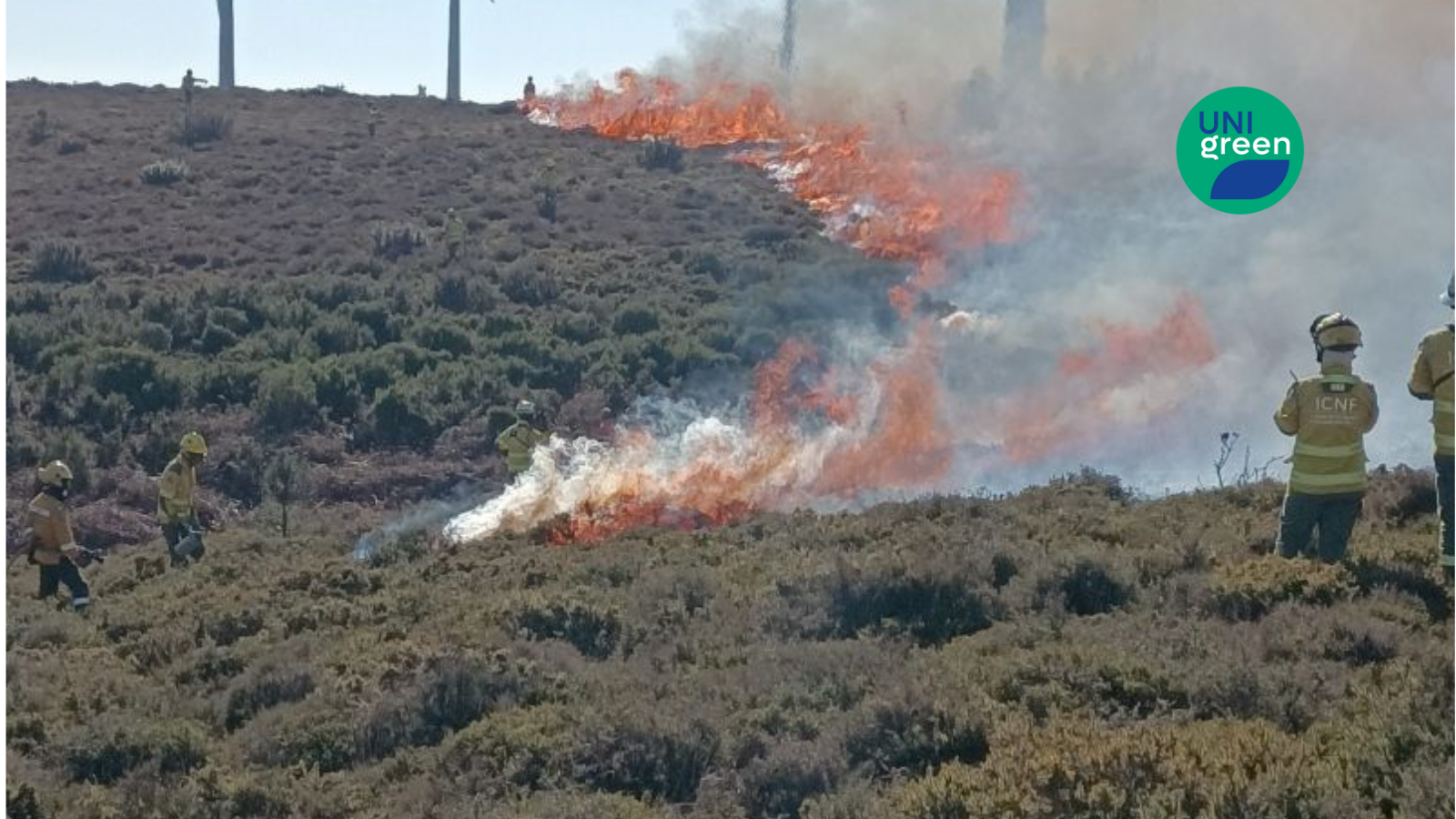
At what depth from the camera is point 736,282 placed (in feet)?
110

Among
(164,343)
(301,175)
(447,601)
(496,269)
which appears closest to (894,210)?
(496,269)

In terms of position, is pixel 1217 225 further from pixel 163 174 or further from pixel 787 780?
pixel 163 174

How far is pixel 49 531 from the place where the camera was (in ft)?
49.1

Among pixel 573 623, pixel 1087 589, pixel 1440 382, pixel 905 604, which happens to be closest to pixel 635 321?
pixel 573 623

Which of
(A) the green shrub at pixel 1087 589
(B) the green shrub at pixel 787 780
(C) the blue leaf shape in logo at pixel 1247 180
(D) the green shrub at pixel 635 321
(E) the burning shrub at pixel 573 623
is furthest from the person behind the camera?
(D) the green shrub at pixel 635 321

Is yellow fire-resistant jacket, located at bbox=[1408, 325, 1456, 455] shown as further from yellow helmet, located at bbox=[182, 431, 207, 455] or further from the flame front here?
yellow helmet, located at bbox=[182, 431, 207, 455]

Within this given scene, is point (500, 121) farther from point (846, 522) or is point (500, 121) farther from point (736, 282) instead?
point (846, 522)

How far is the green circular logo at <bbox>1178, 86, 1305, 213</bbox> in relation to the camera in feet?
58.1

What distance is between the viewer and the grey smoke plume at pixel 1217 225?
18438 millimetres

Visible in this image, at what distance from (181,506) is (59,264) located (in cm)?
1792

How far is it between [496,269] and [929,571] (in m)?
23.7

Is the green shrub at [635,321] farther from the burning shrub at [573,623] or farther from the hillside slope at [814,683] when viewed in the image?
the burning shrub at [573,623]

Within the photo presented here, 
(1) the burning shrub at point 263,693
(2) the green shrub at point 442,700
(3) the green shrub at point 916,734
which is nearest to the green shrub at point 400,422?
(1) the burning shrub at point 263,693

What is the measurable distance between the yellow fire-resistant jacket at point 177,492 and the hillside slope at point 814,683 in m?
3.32
